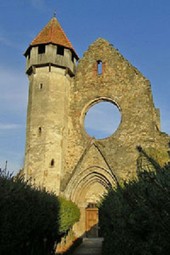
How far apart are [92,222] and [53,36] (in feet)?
38.4

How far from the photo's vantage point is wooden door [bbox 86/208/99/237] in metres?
18.9

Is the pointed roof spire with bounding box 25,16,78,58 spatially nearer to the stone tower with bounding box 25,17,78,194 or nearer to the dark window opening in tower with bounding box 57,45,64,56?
the stone tower with bounding box 25,17,78,194

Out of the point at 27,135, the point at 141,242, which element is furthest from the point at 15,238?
the point at 27,135

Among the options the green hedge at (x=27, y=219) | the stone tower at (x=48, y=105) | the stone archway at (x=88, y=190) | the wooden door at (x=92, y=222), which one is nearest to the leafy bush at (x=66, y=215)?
the green hedge at (x=27, y=219)

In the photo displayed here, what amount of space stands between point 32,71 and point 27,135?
404cm

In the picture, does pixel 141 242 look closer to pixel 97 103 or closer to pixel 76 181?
pixel 76 181

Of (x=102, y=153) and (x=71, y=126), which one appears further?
(x=71, y=126)

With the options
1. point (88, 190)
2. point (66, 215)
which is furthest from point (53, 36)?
point (66, 215)

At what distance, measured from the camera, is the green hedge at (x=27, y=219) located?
7.42 m

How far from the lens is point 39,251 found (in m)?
11.2

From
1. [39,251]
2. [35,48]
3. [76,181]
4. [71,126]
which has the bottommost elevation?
[39,251]

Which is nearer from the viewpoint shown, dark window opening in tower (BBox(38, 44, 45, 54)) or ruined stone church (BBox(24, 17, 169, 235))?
ruined stone church (BBox(24, 17, 169, 235))

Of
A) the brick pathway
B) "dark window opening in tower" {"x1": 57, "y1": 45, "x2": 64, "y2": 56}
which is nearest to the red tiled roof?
"dark window opening in tower" {"x1": 57, "y1": 45, "x2": 64, "y2": 56}

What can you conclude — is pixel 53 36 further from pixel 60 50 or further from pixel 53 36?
pixel 60 50
